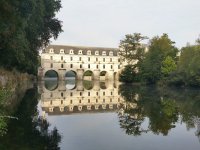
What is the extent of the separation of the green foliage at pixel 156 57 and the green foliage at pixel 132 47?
4.74 meters

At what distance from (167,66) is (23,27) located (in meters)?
56.6

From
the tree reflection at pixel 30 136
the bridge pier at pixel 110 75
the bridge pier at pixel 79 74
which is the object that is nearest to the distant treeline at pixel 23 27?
the tree reflection at pixel 30 136

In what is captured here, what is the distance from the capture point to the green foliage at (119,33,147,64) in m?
91.5

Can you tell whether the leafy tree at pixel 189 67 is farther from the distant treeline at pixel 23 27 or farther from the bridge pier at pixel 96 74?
the bridge pier at pixel 96 74

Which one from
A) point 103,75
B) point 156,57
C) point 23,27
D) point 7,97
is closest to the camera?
point 7,97

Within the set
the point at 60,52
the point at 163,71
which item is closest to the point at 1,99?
the point at 163,71

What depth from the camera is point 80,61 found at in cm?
11656

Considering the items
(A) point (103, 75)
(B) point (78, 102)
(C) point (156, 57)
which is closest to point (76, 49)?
(A) point (103, 75)

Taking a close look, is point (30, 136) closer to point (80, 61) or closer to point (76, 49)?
point (80, 61)

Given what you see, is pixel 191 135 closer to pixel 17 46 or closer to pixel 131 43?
pixel 17 46

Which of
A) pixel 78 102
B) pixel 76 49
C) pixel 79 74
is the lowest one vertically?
pixel 78 102

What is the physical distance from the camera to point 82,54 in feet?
386

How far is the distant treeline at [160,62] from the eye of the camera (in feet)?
230

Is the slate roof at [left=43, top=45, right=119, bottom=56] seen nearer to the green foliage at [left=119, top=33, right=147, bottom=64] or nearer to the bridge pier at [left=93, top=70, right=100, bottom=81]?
the bridge pier at [left=93, top=70, right=100, bottom=81]
